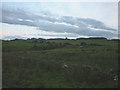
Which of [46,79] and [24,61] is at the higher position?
[24,61]

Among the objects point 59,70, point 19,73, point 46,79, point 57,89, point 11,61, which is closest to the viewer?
point 57,89

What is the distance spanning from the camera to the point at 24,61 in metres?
18.0

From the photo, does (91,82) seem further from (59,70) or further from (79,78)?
(59,70)

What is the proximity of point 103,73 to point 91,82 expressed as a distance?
91.4 inches

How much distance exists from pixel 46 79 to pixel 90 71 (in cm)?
536

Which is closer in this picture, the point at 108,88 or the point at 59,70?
the point at 108,88

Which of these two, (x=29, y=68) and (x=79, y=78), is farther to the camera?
(x=29, y=68)

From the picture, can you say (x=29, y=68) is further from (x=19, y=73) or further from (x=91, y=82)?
(x=91, y=82)

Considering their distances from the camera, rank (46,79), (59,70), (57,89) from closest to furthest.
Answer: (57,89)
(46,79)
(59,70)

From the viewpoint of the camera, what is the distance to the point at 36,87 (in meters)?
10.7

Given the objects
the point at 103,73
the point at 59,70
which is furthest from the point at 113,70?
the point at 59,70

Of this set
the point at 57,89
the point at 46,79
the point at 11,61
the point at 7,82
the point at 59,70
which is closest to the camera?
the point at 57,89

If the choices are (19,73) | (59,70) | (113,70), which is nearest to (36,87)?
(19,73)

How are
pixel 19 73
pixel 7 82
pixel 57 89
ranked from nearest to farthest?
pixel 57 89, pixel 7 82, pixel 19 73
